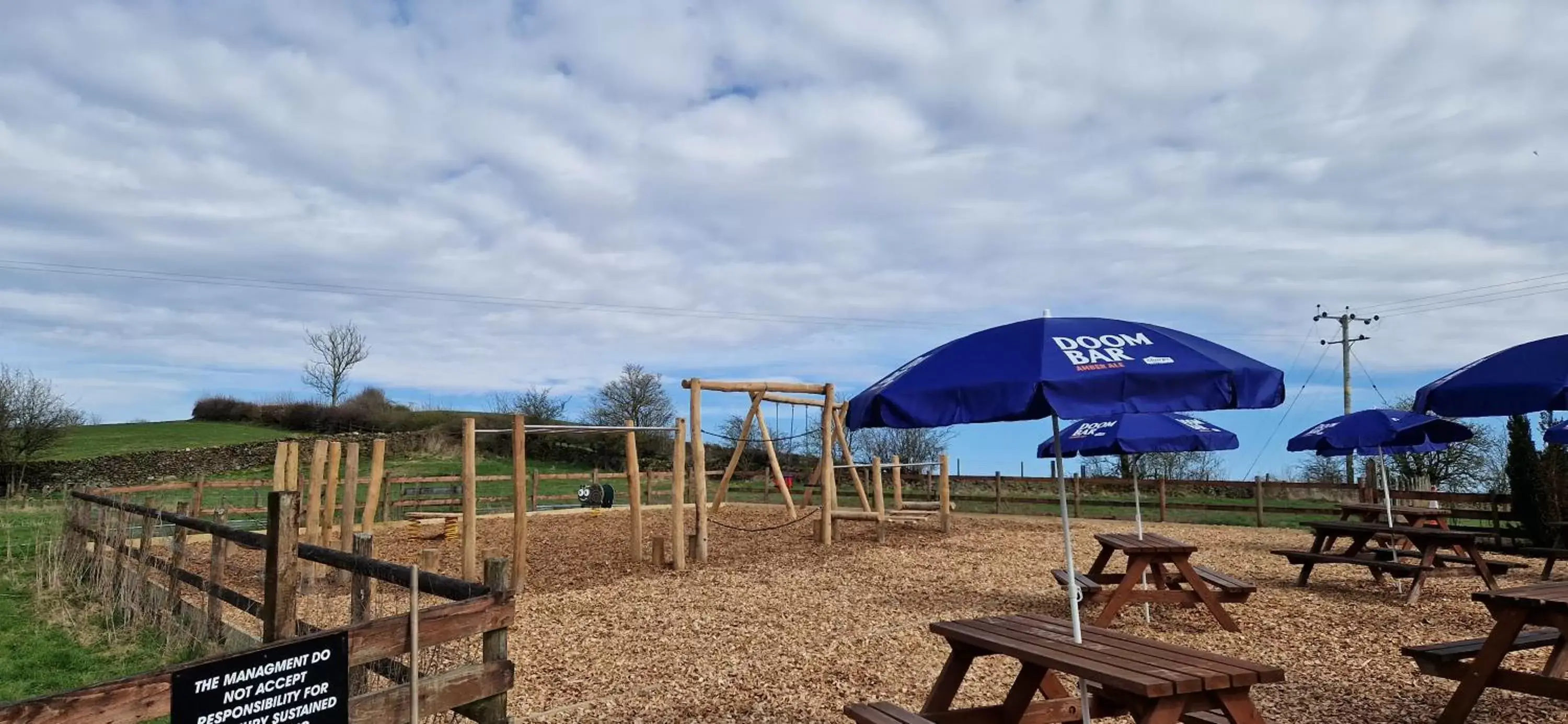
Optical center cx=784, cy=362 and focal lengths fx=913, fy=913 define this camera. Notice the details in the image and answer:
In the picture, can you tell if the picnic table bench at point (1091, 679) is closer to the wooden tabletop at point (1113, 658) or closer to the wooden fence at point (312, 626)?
the wooden tabletop at point (1113, 658)

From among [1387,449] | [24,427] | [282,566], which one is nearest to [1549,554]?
[1387,449]

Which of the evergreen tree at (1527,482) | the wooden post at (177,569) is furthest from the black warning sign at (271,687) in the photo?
the evergreen tree at (1527,482)

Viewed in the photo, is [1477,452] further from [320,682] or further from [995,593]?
[320,682]

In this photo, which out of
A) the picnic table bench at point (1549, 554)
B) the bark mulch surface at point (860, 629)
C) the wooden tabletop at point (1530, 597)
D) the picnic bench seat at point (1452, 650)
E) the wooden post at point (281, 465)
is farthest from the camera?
the wooden post at point (281, 465)

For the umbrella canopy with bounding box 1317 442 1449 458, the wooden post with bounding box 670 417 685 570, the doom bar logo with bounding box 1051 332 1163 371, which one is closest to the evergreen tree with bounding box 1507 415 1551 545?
the umbrella canopy with bounding box 1317 442 1449 458

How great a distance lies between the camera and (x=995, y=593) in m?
8.45

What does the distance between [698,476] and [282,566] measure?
18.4ft

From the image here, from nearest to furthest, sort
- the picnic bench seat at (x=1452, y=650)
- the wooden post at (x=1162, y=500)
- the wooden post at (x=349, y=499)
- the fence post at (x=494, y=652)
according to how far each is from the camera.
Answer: the fence post at (x=494, y=652) < the picnic bench seat at (x=1452, y=650) < the wooden post at (x=349, y=499) < the wooden post at (x=1162, y=500)

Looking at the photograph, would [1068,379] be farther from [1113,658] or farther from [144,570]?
[144,570]

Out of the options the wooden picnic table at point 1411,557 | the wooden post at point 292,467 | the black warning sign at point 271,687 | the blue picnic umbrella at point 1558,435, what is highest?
the blue picnic umbrella at point 1558,435

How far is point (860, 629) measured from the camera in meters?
6.83

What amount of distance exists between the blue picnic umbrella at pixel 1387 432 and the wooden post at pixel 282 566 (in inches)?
369

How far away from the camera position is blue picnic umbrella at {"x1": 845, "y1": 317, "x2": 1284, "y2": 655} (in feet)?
11.3

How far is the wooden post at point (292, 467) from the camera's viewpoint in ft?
38.1
